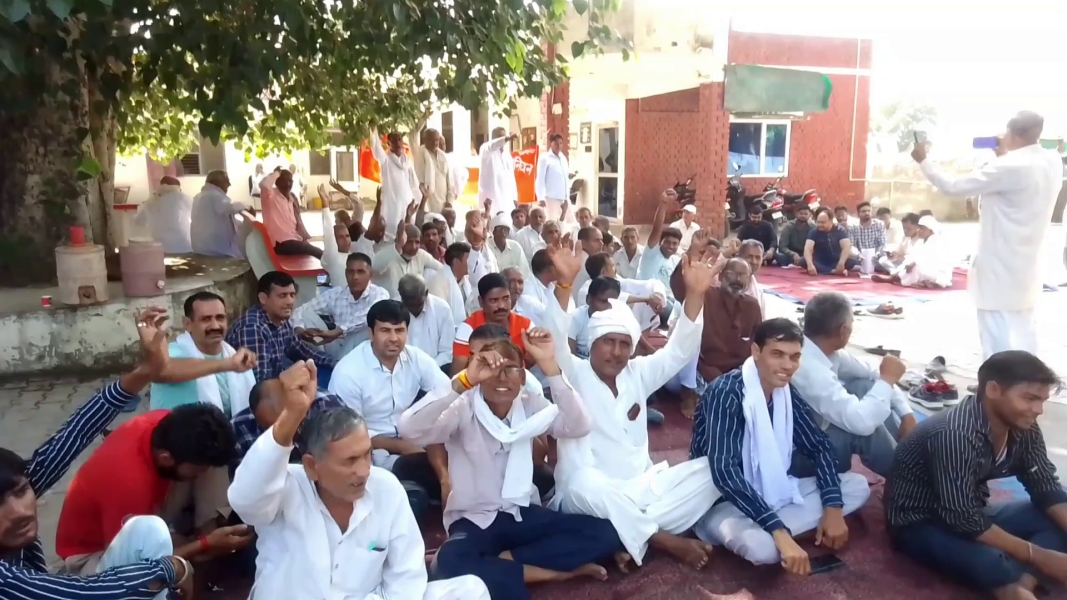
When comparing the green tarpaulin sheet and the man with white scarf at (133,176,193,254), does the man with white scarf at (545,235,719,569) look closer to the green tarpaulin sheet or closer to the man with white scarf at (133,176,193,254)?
the man with white scarf at (133,176,193,254)

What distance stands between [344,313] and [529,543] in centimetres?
246

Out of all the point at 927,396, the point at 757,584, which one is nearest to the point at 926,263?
the point at 927,396

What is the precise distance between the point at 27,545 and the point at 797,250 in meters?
10.8

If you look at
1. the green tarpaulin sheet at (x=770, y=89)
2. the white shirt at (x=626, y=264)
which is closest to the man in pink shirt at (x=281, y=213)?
the white shirt at (x=626, y=264)

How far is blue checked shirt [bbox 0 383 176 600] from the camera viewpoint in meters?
1.84

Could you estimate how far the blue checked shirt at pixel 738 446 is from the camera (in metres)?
2.88

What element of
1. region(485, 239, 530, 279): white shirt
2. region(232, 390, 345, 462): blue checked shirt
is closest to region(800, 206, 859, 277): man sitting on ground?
region(485, 239, 530, 279): white shirt

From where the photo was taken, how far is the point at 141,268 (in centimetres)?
574

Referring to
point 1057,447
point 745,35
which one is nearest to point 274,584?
point 1057,447

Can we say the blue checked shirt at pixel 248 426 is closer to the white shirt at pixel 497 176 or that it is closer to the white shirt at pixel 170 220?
the white shirt at pixel 170 220

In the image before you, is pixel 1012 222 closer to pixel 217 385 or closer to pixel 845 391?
pixel 845 391

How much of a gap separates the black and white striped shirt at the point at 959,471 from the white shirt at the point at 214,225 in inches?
277

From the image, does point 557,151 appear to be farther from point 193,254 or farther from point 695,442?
point 695,442

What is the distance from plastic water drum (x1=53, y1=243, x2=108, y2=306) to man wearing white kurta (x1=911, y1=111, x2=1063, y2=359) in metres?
5.54
